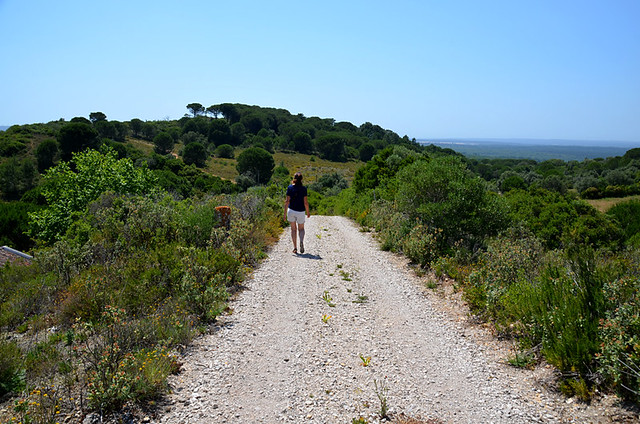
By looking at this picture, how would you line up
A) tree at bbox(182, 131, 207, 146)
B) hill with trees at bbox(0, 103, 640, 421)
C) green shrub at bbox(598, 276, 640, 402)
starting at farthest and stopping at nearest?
tree at bbox(182, 131, 207, 146) → hill with trees at bbox(0, 103, 640, 421) → green shrub at bbox(598, 276, 640, 402)

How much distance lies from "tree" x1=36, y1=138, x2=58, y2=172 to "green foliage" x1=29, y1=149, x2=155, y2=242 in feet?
141

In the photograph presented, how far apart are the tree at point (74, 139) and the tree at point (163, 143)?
14.8 meters

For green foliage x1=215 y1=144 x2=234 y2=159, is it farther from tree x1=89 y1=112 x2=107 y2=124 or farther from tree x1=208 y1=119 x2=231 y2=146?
tree x1=89 y1=112 x2=107 y2=124

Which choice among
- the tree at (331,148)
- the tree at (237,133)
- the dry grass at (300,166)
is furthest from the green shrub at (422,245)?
the tree at (237,133)

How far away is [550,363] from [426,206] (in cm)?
577

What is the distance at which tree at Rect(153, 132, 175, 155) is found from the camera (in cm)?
7006

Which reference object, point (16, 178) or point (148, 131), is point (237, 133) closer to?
point (148, 131)

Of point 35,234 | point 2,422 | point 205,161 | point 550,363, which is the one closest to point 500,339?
point 550,363

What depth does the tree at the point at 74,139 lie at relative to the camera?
52875 millimetres

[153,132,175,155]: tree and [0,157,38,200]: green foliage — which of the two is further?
[153,132,175,155]: tree

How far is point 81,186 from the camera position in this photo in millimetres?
13906

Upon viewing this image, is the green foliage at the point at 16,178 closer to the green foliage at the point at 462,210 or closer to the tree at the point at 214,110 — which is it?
the green foliage at the point at 462,210

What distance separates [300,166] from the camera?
224 feet

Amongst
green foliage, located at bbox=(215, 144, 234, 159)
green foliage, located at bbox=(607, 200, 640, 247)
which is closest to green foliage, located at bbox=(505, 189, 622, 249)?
green foliage, located at bbox=(607, 200, 640, 247)
